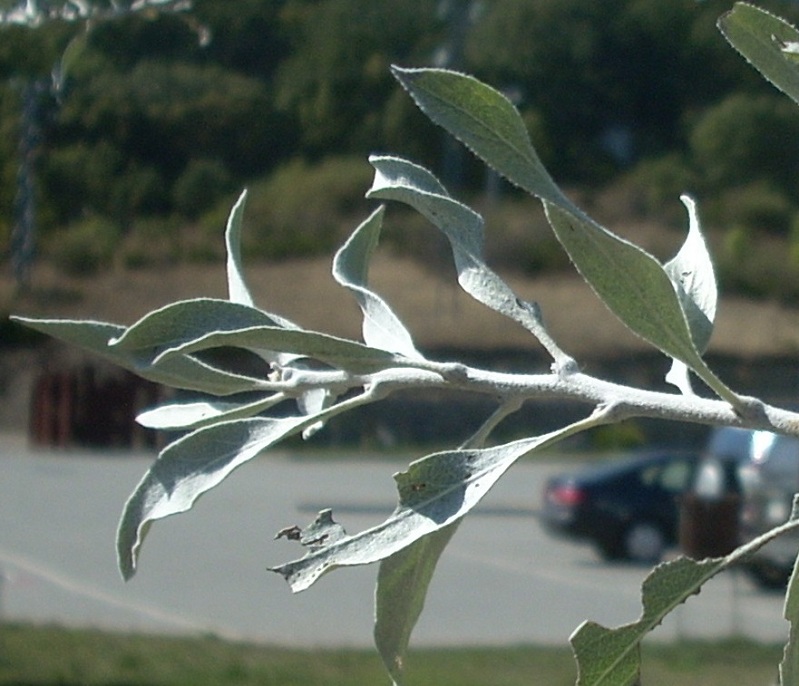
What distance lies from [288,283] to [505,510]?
16855mm

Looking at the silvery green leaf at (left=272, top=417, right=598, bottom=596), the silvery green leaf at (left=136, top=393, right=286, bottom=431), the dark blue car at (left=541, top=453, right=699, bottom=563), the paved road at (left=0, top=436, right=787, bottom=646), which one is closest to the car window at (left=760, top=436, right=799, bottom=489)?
the paved road at (left=0, top=436, right=787, bottom=646)

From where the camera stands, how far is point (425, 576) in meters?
1.22

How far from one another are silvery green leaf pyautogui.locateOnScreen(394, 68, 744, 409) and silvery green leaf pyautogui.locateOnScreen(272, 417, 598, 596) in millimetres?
101

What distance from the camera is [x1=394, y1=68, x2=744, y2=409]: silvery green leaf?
1091mm

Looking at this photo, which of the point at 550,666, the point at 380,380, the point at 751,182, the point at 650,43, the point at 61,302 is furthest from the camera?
the point at 61,302

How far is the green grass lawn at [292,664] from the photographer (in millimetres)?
8977

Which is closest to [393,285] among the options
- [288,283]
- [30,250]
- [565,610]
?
[288,283]

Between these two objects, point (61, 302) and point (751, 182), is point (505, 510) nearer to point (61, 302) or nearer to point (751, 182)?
point (751, 182)

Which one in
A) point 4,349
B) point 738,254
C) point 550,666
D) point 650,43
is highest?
point 650,43

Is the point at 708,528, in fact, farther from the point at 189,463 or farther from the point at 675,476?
the point at 189,463

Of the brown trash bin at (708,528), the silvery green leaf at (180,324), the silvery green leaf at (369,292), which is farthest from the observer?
the brown trash bin at (708,528)

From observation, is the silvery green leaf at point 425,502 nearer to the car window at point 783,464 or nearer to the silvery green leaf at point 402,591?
the silvery green leaf at point 402,591

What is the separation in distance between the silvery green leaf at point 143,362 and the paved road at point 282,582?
8.51m

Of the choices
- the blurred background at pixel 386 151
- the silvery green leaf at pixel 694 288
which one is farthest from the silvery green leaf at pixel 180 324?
the blurred background at pixel 386 151
